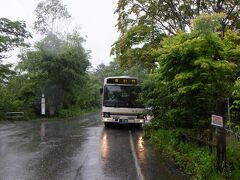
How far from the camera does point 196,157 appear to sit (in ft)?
34.8

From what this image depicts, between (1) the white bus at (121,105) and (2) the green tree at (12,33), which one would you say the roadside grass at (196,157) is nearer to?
(1) the white bus at (121,105)

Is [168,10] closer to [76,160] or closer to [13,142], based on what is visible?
[13,142]

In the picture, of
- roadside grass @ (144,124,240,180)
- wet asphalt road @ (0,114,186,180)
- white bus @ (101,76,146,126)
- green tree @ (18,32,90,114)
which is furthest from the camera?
green tree @ (18,32,90,114)

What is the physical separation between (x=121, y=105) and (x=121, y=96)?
59 cm

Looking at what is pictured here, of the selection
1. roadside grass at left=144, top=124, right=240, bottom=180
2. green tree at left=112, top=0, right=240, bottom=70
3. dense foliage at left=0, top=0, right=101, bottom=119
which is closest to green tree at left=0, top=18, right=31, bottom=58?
dense foliage at left=0, top=0, right=101, bottom=119

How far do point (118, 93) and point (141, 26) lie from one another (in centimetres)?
501

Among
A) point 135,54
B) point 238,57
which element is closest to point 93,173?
point 238,57

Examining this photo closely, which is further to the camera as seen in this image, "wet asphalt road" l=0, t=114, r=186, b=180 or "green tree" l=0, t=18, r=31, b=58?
"green tree" l=0, t=18, r=31, b=58

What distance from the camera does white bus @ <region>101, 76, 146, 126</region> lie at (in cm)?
2422

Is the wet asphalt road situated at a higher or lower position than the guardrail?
lower

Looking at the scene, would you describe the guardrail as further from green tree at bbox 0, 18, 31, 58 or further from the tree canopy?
the tree canopy

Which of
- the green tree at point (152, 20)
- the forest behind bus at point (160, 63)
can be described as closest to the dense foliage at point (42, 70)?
the forest behind bus at point (160, 63)

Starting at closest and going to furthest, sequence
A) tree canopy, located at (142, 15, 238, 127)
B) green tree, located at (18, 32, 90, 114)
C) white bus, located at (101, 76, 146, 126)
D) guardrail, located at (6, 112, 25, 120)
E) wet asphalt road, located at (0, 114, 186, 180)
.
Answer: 1. wet asphalt road, located at (0, 114, 186, 180)
2. tree canopy, located at (142, 15, 238, 127)
3. white bus, located at (101, 76, 146, 126)
4. guardrail, located at (6, 112, 25, 120)
5. green tree, located at (18, 32, 90, 114)

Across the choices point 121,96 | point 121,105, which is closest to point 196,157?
Result: point 121,105
